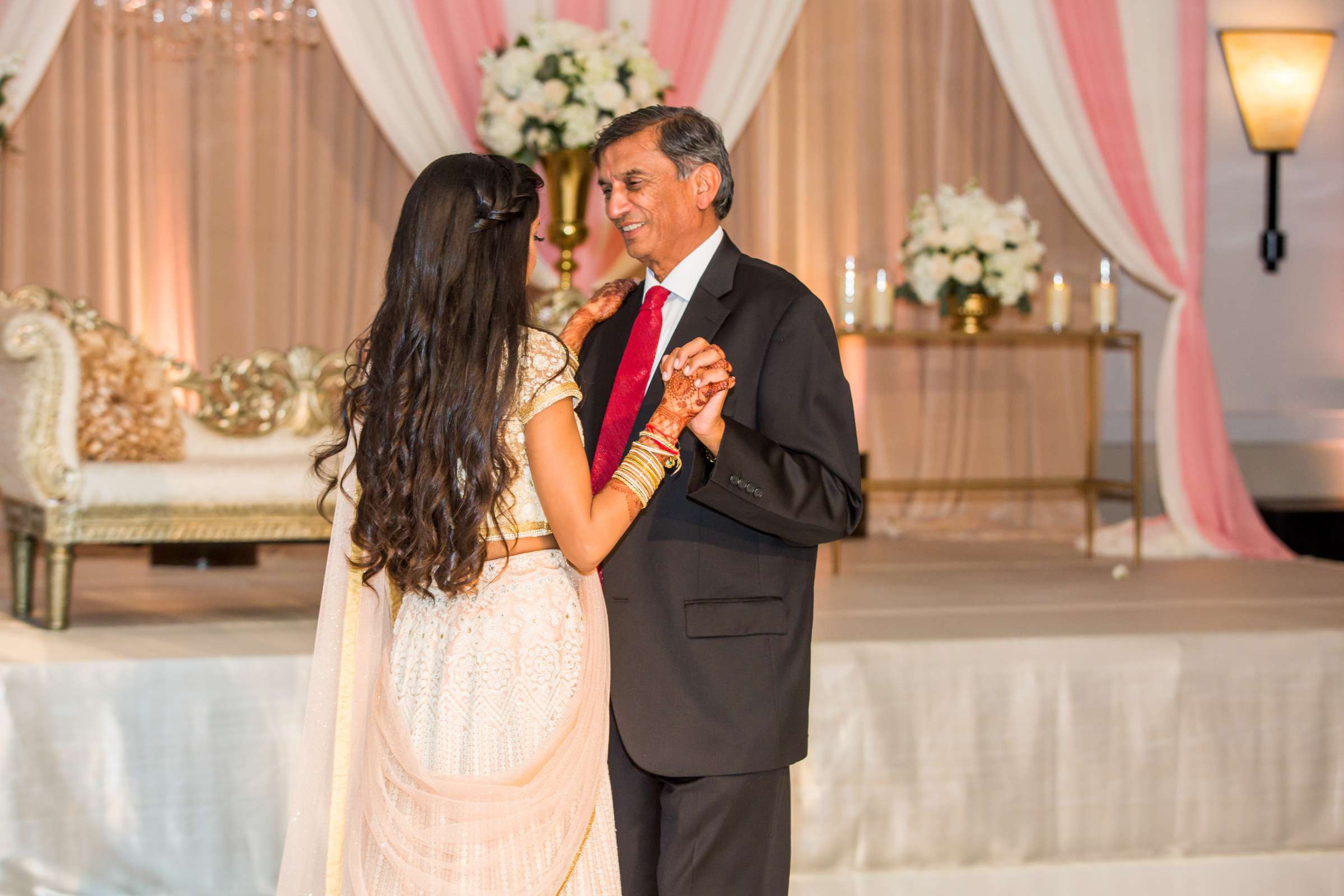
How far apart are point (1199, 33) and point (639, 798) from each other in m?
5.27

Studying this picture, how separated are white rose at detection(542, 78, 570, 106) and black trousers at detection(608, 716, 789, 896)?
3396 mm

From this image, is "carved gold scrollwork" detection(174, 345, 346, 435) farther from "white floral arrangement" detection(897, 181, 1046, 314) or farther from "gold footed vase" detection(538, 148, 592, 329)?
"white floral arrangement" detection(897, 181, 1046, 314)

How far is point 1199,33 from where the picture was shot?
615 centimetres

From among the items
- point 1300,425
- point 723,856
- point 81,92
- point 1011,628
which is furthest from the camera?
point 1300,425

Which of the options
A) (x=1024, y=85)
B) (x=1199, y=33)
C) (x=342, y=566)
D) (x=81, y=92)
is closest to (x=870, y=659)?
(x=342, y=566)

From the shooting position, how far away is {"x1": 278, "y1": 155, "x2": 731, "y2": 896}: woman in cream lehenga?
182cm

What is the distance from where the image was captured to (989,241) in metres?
5.21

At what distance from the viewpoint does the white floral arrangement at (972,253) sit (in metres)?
5.23

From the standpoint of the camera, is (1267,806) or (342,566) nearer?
(342,566)

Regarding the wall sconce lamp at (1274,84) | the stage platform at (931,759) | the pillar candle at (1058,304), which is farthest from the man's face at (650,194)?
the wall sconce lamp at (1274,84)

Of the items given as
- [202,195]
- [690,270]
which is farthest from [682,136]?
[202,195]

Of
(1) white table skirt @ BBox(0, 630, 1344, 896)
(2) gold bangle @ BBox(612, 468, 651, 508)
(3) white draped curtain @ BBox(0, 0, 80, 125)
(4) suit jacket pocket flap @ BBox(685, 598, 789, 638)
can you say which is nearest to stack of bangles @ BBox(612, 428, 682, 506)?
(2) gold bangle @ BBox(612, 468, 651, 508)

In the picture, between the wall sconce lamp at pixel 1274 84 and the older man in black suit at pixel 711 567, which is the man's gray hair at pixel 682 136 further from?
the wall sconce lamp at pixel 1274 84

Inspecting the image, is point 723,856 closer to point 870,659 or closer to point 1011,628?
point 870,659
